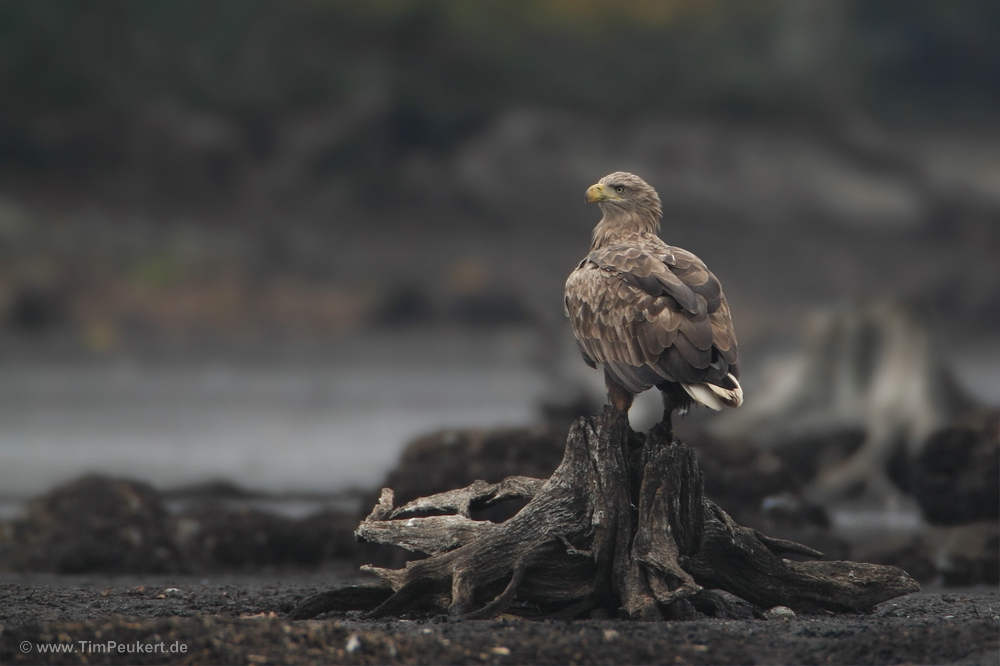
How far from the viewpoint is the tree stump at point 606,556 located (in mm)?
9656

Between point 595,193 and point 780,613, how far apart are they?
514cm

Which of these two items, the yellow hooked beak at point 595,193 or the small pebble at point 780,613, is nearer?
the small pebble at point 780,613

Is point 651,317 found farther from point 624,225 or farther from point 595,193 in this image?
point 595,193

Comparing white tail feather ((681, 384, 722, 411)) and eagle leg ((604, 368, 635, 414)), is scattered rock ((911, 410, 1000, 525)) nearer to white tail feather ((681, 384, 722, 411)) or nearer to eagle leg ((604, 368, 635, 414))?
eagle leg ((604, 368, 635, 414))

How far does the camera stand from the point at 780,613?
1006cm

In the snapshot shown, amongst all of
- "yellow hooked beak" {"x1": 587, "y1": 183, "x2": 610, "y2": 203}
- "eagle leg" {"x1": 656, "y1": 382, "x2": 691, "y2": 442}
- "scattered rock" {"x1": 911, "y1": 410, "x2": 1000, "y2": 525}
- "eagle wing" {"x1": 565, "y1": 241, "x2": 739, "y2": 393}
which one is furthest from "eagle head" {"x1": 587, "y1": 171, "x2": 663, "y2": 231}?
"scattered rock" {"x1": 911, "y1": 410, "x2": 1000, "y2": 525}

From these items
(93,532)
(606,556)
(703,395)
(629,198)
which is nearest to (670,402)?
(703,395)

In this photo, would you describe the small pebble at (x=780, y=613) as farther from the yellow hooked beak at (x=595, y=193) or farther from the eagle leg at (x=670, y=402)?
the yellow hooked beak at (x=595, y=193)

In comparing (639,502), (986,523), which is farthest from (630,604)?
(986,523)

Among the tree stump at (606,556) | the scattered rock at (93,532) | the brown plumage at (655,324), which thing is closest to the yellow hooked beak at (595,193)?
the brown plumage at (655,324)

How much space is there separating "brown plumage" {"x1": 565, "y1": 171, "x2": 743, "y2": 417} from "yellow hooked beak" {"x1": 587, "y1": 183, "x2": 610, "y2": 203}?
724mm

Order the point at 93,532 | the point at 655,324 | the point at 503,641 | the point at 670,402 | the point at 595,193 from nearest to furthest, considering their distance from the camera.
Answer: the point at 503,641, the point at 655,324, the point at 670,402, the point at 595,193, the point at 93,532

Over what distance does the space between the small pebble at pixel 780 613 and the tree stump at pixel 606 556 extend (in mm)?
117

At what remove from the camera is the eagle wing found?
9742mm
